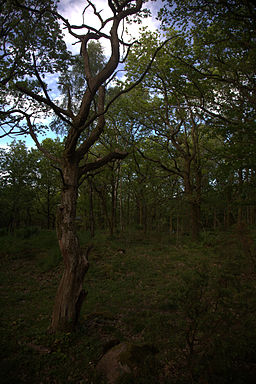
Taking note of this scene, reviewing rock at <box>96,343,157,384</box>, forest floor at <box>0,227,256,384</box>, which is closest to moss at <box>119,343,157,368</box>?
rock at <box>96,343,157,384</box>

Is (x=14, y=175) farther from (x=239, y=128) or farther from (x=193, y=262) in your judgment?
(x=239, y=128)

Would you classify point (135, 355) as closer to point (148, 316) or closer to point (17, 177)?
point (148, 316)

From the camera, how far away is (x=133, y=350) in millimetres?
4168

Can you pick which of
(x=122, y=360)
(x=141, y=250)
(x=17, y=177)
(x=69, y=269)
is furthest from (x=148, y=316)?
(x=17, y=177)

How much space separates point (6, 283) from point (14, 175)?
12.5 meters

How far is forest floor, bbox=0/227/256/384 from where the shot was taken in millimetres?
3703

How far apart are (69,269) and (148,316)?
114 inches

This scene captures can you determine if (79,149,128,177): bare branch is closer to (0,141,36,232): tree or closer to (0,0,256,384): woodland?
(0,0,256,384): woodland

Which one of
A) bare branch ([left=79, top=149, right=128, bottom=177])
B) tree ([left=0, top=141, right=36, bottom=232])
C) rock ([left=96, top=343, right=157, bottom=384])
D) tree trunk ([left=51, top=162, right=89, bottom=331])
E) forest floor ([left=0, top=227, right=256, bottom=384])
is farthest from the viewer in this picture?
tree ([left=0, top=141, right=36, bottom=232])

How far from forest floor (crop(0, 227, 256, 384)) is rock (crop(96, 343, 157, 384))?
16 cm

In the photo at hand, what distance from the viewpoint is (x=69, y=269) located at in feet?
18.4

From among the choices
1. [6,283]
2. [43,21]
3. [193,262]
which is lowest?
[6,283]

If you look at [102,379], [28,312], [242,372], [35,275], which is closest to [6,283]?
[35,275]

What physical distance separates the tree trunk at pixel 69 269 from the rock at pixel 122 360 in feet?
4.99
